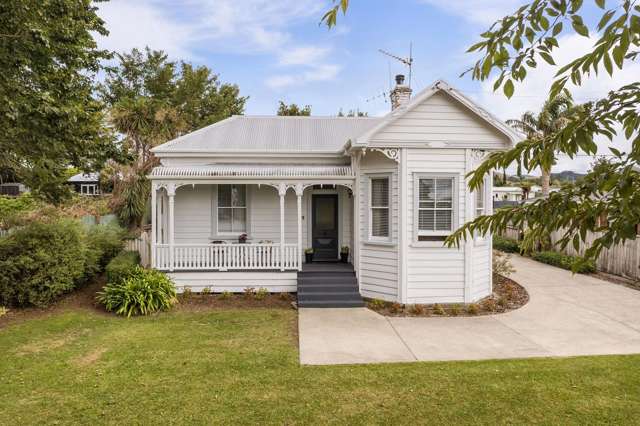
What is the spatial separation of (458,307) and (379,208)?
316 cm

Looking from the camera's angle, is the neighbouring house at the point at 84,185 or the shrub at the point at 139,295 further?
the neighbouring house at the point at 84,185

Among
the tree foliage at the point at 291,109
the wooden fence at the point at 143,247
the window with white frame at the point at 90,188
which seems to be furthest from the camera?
the window with white frame at the point at 90,188

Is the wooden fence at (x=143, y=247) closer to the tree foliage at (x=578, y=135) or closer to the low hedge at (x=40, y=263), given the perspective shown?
the low hedge at (x=40, y=263)

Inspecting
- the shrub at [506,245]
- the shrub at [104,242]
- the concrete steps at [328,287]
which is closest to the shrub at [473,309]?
the concrete steps at [328,287]

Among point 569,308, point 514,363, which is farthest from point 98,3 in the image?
point 569,308

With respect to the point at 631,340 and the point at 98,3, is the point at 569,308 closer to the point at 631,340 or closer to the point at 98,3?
the point at 631,340

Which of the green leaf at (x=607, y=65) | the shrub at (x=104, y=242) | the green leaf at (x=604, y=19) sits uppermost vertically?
the green leaf at (x=604, y=19)

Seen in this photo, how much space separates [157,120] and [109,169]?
3467 mm

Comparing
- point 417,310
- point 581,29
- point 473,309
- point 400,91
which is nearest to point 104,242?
point 417,310

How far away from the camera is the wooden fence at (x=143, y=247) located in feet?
46.5

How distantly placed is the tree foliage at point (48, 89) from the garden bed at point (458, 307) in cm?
860

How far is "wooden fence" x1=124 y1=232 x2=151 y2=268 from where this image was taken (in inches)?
559

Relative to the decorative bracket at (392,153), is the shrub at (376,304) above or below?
below

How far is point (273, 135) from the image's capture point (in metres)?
14.5
